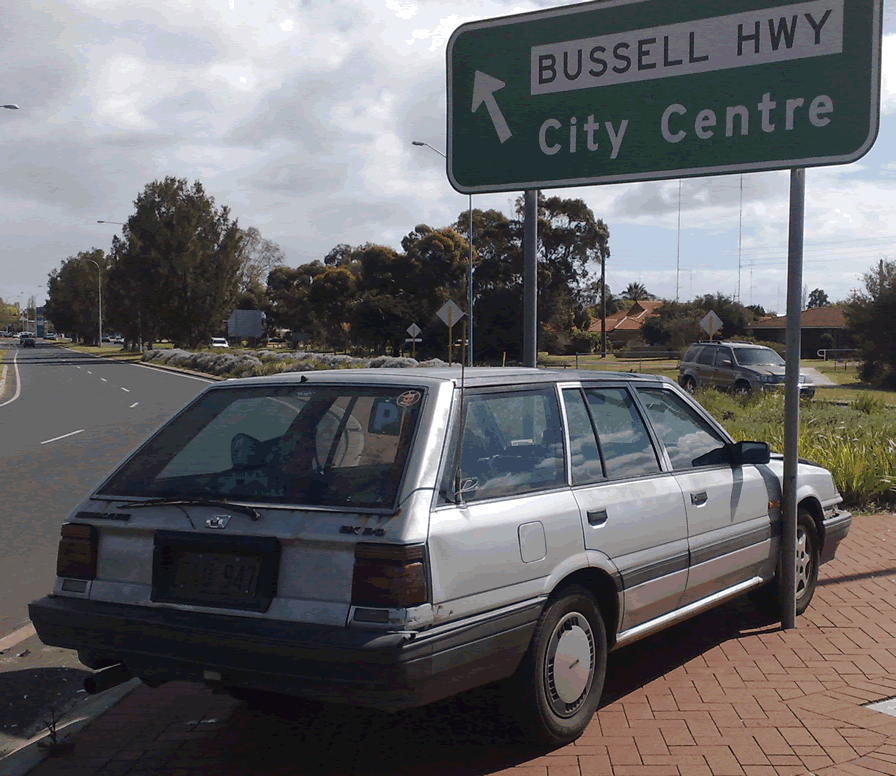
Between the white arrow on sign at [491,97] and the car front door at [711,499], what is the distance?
2806mm

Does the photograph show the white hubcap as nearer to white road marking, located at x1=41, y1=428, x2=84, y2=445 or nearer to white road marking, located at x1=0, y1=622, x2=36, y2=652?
white road marking, located at x1=0, y1=622, x2=36, y2=652

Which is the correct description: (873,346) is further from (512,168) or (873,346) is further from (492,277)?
(512,168)

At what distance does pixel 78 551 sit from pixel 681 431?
318 centimetres

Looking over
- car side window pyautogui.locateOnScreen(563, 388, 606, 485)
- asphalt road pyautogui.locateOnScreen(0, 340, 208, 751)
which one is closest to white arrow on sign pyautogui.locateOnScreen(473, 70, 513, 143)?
car side window pyautogui.locateOnScreen(563, 388, 606, 485)

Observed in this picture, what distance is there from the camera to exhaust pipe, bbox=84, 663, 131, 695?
386 centimetres

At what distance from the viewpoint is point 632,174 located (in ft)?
22.3

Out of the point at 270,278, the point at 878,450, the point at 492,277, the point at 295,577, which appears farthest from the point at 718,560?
the point at 270,278

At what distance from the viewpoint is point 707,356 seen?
2602 cm

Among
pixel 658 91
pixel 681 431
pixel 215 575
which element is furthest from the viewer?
pixel 658 91

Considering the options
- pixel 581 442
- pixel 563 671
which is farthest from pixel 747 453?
pixel 563 671

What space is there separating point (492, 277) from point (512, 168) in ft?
171

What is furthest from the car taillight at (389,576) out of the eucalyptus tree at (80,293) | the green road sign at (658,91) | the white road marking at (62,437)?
the eucalyptus tree at (80,293)

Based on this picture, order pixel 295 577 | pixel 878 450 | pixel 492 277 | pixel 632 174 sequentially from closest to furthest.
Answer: pixel 295 577 → pixel 632 174 → pixel 878 450 → pixel 492 277

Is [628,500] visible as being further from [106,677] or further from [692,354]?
[692,354]
